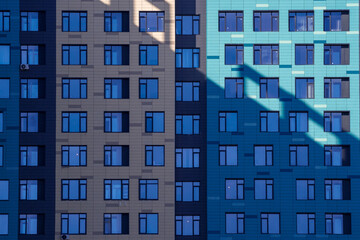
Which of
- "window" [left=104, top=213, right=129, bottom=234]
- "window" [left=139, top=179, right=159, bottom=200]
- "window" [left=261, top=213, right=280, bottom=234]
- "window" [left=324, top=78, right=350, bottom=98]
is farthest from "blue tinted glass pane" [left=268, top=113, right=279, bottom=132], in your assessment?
"window" [left=104, top=213, right=129, bottom=234]

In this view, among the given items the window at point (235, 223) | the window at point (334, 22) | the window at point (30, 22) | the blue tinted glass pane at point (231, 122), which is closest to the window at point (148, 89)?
the blue tinted glass pane at point (231, 122)

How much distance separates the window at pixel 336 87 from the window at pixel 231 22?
848 cm

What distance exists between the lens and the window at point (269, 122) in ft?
175

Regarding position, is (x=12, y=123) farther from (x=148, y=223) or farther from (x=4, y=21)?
(x=148, y=223)

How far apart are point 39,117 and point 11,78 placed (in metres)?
3.93

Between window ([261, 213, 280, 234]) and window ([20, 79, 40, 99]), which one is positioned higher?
window ([20, 79, 40, 99])

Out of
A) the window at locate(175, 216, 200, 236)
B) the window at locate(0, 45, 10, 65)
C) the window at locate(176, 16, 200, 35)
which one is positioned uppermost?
the window at locate(176, 16, 200, 35)

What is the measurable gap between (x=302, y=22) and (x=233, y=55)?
648 cm

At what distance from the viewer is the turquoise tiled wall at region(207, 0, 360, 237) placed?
5241 centimetres

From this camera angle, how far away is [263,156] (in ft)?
174

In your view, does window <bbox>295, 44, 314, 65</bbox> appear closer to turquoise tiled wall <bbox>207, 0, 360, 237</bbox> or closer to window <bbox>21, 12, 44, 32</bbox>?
turquoise tiled wall <bbox>207, 0, 360, 237</bbox>

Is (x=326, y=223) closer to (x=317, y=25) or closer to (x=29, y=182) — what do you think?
(x=317, y=25)

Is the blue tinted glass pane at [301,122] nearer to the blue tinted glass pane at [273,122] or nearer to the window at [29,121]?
the blue tinted glass pane at [273,122]

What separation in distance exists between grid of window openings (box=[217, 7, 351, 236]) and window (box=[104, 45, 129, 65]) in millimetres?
8072
